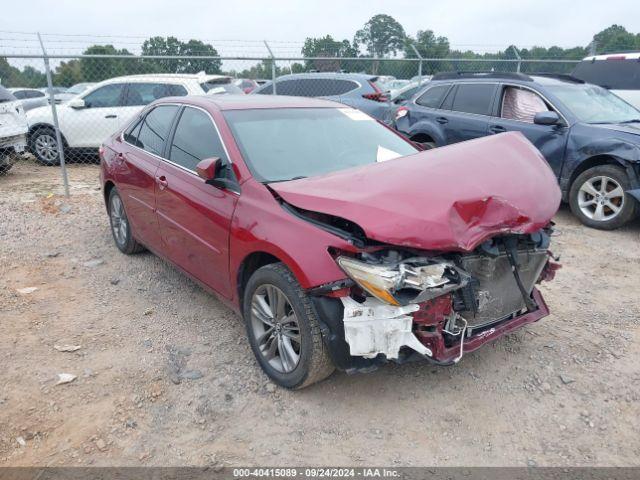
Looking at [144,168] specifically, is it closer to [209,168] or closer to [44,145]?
[209,168]

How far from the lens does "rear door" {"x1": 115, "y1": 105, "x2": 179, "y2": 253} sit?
4398mm

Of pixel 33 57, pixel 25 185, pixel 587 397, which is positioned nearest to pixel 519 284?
pixel 587 397

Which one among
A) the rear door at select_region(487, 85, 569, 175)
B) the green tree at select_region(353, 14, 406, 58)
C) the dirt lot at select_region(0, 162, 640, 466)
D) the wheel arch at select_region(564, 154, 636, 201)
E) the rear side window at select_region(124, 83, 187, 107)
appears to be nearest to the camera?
the dirt lot at select_region(0, 162, 640, 466)

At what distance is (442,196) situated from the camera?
2.77 metres

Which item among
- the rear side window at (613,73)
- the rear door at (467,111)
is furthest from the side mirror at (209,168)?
the rear side window at (613,73)

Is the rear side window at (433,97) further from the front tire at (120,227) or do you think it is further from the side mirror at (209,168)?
the side mirror at (209,168)

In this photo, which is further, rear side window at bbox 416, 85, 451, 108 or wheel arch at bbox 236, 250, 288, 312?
rear side window at bbox 416, 85, 451, 108

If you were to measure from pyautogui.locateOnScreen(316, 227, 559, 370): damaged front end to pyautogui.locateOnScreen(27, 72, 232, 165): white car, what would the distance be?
7586mm

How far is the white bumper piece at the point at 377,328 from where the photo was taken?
2615 mm

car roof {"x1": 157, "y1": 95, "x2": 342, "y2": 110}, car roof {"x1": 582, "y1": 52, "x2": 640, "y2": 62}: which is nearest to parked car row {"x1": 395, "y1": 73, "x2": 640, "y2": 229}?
car roof {"x1": 582, "y1": 52, "x2": 640, "y2": 62}

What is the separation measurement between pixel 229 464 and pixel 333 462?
52 cm

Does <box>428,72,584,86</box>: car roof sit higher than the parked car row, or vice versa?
<box>428,72,584,86</box>: car roof

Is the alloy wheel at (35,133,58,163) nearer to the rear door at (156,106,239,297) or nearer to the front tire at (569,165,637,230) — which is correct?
the rear door at (156,106,239,297)

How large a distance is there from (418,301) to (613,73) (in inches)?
372
